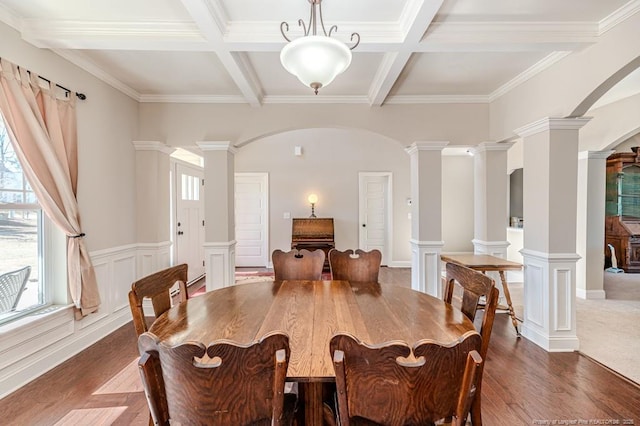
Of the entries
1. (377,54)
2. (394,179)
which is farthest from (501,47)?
(394,179)

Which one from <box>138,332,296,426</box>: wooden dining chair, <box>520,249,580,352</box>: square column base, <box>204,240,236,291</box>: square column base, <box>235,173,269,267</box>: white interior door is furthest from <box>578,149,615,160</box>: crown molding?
<box>235,173,269,267</box>: white interior door

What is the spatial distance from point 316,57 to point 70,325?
2.81 metres

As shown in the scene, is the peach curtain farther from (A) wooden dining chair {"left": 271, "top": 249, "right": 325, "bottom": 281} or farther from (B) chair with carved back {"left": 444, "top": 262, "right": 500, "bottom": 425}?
(B) chair with carved back {"left": 444, "top": 262, "right": 500, "bottom": 425}

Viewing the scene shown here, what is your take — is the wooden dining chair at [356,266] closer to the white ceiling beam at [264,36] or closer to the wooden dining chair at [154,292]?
the wooden dining chair at [154,292]

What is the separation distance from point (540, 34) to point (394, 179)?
403 cm

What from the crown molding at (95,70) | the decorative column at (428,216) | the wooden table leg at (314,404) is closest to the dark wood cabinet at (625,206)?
the decorative column at (428,216)

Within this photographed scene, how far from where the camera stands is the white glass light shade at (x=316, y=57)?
1529 mm

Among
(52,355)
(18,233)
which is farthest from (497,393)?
(18,233)

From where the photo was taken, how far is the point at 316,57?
1.56 metres

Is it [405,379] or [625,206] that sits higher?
[625,206]

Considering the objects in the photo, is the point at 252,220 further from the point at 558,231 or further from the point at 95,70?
the point at 558,231

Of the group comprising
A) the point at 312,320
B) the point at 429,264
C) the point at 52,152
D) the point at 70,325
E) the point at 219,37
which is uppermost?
the point at 219,37

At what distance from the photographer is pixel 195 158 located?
16.8 feet

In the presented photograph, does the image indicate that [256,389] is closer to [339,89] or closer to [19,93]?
[19,93]
